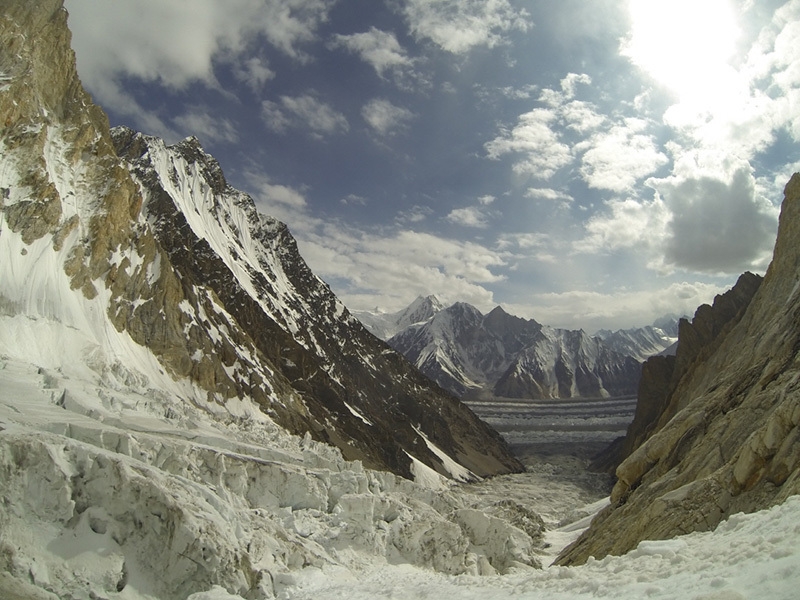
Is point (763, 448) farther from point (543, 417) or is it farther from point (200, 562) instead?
point (543, 417)

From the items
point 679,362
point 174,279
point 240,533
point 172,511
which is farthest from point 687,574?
point 679,362

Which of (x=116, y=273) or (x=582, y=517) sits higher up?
(x=116, y=273)

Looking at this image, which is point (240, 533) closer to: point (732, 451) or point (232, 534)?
point (232, 534)

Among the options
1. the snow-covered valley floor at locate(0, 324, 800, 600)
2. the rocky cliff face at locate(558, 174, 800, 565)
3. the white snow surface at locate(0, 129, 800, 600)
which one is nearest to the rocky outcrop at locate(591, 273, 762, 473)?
the rocky cliff face at locate(558, 174, 800, 565)

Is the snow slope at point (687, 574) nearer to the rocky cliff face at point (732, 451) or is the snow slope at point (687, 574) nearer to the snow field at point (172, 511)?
the rocky cliff face at point (732, 451)

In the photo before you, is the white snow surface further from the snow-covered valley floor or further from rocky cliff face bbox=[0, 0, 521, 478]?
rocky cliff face bbox=[0, 0, 521, 478]

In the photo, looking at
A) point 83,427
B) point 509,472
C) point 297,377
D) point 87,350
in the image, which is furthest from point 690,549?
point 509,472

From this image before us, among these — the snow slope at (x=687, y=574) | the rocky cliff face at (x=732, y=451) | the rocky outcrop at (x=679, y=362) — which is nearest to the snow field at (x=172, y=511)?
the snow slope at (x=687, y=574)
